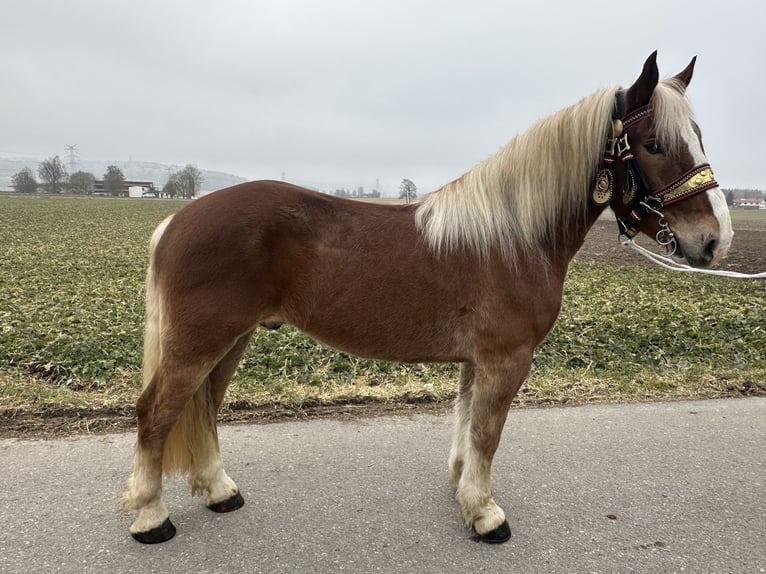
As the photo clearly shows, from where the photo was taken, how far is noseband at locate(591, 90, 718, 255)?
2.10 meters

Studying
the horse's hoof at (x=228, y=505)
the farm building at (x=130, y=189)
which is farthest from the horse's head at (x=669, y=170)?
the farm building at (x=130, y=189)

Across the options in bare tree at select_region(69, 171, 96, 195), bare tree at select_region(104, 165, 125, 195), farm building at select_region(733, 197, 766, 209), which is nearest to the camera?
bare tree at select_region(69, 171, 96, 195)

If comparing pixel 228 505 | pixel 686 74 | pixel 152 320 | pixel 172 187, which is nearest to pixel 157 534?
pixel 228 505

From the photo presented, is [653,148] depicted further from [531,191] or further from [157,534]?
[157,534]

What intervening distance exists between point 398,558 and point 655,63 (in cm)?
245

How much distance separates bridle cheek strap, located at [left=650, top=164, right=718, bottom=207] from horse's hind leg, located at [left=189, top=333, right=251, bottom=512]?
7.21ft

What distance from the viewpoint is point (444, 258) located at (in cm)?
230

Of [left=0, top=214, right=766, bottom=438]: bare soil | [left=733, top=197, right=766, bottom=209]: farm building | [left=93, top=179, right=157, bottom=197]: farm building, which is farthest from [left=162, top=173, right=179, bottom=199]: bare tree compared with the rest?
[left=733, top=197, right=766, bottom=209]: farm building

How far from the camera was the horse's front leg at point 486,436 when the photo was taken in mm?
2311

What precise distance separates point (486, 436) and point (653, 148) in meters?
1.56

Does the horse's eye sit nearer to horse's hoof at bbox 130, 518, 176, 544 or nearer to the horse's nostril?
the horse's nostril

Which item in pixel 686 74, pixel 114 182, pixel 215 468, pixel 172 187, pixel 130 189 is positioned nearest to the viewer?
pixel 686 74

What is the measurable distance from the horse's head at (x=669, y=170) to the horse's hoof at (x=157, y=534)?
8.95ft

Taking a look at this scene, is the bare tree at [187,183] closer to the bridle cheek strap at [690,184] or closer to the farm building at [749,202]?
the bridle cheek strap at [690,184]
